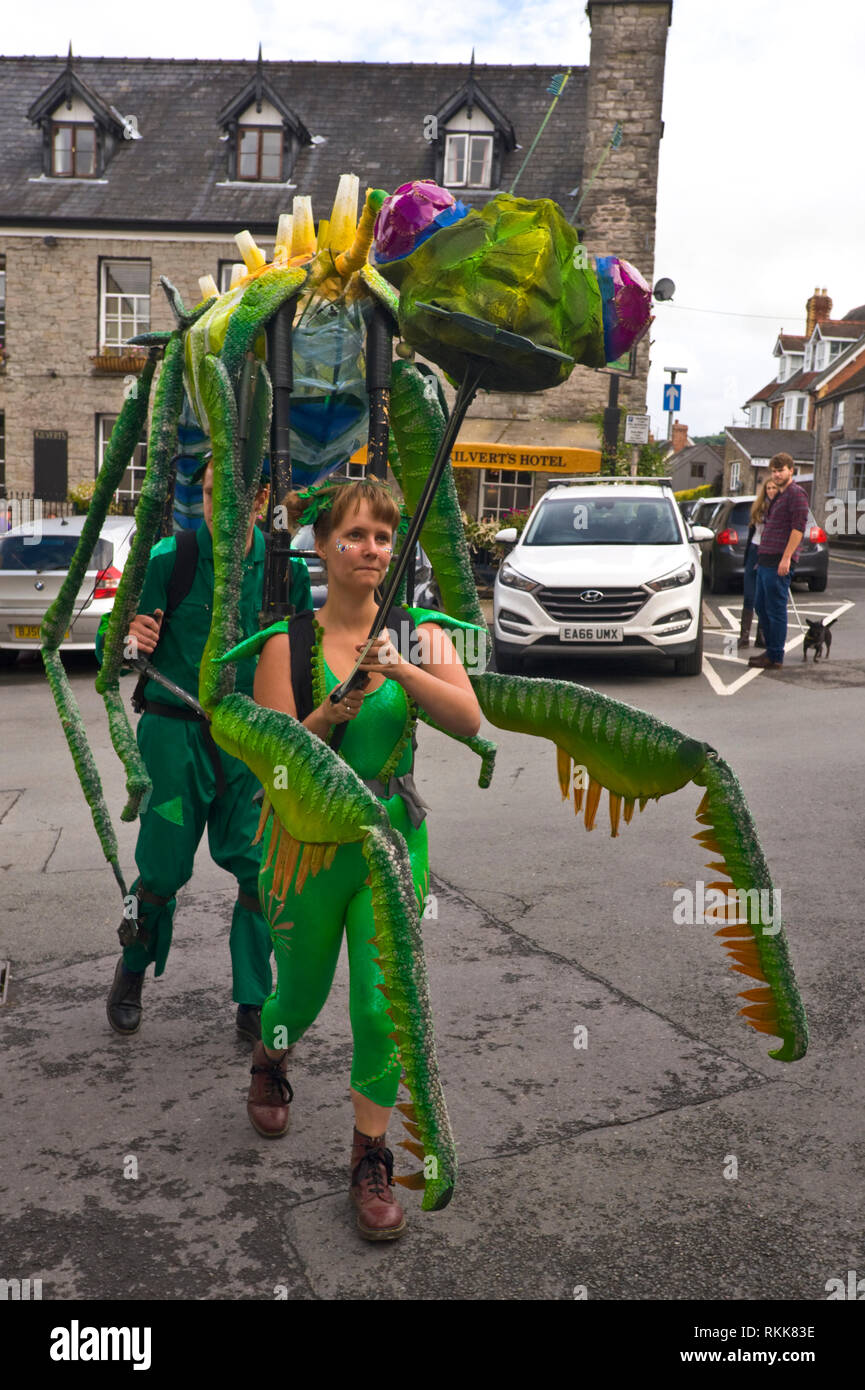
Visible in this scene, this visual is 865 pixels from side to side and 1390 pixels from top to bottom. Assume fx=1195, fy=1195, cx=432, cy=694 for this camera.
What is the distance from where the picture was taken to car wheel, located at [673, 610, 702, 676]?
11.5 m

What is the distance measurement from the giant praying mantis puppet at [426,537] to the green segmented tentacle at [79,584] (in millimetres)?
310

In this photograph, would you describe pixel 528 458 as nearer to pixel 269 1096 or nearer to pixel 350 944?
pixel 269 1096

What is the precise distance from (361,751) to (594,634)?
27.7ft

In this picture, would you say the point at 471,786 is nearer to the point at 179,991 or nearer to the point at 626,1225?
the point at 179,991

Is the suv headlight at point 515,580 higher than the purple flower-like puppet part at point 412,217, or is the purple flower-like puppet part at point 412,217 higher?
the purple flower-like puppet part at point 412,217

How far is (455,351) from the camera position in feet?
7.45

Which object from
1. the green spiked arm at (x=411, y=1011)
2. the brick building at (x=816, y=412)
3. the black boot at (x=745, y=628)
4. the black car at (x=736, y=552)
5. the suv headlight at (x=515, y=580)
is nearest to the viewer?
the green spiked arm at (x=411, y=1011)

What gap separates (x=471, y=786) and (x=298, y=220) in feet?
16.6

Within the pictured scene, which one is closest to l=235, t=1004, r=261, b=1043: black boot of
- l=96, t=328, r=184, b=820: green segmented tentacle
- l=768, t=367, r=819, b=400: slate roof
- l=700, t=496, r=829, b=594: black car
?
l=96, t=328, r=184, b=820: green segmented tentacle

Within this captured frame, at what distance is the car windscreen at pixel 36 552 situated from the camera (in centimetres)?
1219

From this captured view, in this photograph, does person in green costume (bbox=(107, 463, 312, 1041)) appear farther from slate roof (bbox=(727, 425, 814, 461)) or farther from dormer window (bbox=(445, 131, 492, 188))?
slate roof (bbox=(727, 425, 814, 461))

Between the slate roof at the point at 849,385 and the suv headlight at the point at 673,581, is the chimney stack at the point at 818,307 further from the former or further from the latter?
the suv headlight at the point at 673,581
